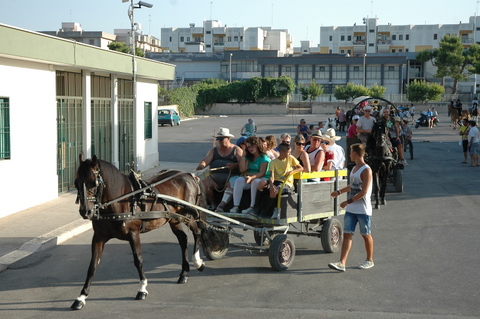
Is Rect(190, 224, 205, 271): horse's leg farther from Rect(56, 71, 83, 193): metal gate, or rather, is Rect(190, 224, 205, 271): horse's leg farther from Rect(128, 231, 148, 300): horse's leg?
Rect(56, 71, 83, 193): metal gate

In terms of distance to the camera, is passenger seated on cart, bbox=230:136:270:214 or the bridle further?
passenger seated on cart, bbox=230:136:270:214

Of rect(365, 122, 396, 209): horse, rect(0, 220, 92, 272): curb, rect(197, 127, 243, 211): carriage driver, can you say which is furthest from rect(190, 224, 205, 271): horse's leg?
rect(365, 122, 396, 209): horse

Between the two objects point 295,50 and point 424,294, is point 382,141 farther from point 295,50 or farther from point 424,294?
point 295,50

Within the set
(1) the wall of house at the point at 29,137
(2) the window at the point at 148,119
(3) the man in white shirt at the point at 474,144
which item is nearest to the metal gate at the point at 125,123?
(2) the window at the point at 148,119

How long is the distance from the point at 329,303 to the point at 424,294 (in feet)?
4.31

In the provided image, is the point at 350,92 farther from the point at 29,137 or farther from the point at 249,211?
the point at 249,211

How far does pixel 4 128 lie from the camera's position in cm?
1403

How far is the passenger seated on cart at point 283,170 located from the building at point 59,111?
12.5 ft

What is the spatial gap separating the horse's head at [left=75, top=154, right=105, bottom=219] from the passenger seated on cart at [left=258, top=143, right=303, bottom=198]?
2.87 meters

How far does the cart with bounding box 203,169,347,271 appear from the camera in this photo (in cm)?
959

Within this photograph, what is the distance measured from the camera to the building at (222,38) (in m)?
146

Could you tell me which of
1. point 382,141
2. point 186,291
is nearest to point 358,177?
point 186,291

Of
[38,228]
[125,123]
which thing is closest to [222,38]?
[125,123]

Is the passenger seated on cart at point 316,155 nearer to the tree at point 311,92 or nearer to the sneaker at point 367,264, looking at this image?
the sneaker at point 367,264
